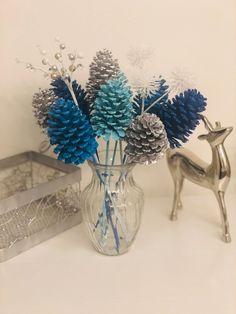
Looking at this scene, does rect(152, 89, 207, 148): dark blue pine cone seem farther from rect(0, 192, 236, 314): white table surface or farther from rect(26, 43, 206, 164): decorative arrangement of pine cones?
rect(0, 192, 236, 314): white table surface

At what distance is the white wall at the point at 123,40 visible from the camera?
2.77 feet

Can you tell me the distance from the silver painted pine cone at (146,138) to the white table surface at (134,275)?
19cm

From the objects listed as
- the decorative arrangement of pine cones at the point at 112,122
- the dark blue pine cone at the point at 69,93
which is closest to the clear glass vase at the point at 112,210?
the decorative arrangement of pine cones at the point at 112,122

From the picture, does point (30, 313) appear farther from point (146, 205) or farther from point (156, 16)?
point (156, 16)

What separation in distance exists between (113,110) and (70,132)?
0.23 ft

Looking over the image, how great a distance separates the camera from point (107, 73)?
2.37ft

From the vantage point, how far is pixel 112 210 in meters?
0.77

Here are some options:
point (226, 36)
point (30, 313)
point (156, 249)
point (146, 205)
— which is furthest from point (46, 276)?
point (226, 36)

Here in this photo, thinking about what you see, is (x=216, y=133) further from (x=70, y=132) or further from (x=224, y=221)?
(x=70, y=132)

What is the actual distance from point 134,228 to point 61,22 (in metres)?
0.40

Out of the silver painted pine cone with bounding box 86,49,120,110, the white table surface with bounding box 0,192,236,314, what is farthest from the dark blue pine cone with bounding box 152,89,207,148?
the white table surface with bounding box 0,192,236,314

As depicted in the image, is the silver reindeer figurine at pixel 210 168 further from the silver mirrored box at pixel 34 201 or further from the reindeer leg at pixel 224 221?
the silver mirrored box at pixel 34 201

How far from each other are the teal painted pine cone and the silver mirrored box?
0.17 meters

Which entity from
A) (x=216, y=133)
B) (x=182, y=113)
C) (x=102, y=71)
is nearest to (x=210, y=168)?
A: (x=216, y=133)
